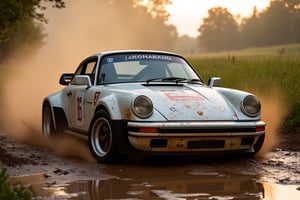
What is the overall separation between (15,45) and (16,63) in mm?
1631

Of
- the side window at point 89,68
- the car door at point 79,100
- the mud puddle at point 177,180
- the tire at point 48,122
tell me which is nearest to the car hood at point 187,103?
the mud puddle at point 177,180

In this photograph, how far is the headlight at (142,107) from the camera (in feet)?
22.2

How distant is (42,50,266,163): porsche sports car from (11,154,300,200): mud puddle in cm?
24

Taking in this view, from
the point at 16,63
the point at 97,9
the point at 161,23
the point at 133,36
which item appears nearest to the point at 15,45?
the point at 16,63

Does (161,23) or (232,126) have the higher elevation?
(161,23)

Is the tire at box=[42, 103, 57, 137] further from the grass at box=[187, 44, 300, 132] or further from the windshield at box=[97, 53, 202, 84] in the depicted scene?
the grass at box=[187, 44, 300, 132]

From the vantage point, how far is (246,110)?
7219mm

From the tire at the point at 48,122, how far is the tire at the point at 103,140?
196 cm

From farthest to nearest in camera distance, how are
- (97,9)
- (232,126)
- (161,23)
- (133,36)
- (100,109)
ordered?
1. (161,23)
2. (133,36)
3. (97,9)
4. (100,109)
5. (232,126)

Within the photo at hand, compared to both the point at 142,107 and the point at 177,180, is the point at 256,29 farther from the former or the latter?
the point at 177,180

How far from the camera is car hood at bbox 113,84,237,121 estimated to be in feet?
22.4

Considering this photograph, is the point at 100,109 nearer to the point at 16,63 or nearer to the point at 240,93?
the point at 240,93

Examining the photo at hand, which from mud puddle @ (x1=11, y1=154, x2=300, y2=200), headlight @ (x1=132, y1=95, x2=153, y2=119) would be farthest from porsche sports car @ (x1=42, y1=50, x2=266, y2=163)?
mud puddle @ (x1=11, y1=154, x2=300, y2=200)

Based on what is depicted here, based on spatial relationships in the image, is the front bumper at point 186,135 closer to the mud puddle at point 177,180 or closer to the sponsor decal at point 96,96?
the mud puddle at point 177,180
